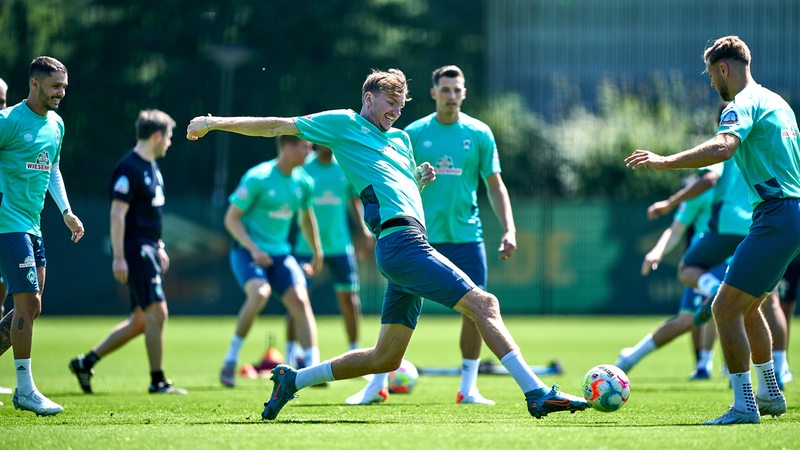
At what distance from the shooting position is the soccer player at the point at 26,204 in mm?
8797

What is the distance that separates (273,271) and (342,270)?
205cm

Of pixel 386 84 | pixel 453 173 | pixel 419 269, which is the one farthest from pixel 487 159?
pixel 419 269

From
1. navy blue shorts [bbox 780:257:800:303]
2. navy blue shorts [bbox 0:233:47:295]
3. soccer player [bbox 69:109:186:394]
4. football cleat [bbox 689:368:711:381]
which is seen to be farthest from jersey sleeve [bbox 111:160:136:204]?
navy blue shorts [bbox 780:257:800:303]

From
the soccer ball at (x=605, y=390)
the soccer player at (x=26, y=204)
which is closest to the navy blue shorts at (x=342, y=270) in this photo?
the soccer player at (x=26, y=204)

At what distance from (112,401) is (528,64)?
3255 cm

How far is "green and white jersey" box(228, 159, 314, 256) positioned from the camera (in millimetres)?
12438

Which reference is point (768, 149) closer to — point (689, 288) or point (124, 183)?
point (689, 288)

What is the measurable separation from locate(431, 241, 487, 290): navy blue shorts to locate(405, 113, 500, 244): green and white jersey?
0.05m

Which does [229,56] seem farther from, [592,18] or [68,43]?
[592,18]

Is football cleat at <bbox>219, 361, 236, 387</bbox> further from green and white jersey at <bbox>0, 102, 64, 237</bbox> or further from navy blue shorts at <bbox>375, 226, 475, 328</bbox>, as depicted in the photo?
navy blue shorts at <bbox>375, 226, 475, 328</bbox>

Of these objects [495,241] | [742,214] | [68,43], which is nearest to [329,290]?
[495,241]

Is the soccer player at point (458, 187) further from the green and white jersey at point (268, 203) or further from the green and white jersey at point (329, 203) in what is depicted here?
the green and white jersey at point (329, 203)

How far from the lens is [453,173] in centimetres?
1029

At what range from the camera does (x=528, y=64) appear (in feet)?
135
